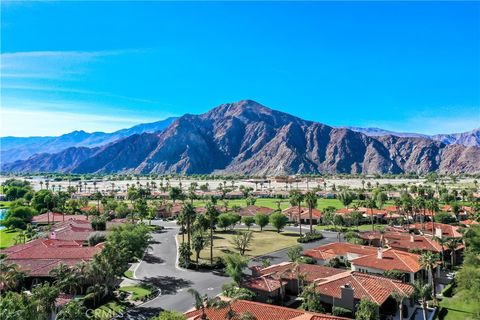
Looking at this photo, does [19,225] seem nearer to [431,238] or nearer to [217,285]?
[217,285]

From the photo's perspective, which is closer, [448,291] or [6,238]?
[448,291]

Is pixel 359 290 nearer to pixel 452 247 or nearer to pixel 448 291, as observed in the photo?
pixel 448 291

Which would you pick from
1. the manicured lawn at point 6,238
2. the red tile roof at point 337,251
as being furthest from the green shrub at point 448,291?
the manicured lawn at point 6,238

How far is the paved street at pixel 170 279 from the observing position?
134 feet

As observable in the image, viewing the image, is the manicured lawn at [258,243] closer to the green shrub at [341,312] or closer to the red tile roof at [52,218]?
the green shrub at [341,312]

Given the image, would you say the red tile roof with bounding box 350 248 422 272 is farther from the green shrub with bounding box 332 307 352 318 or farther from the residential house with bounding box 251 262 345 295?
the green shrub with bounding box 332 307 352 318

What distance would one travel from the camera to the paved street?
40.9 m

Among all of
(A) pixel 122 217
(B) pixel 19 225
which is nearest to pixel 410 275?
(A) pixel 122 217

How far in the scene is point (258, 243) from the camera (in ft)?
247

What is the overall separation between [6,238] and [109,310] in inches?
2177

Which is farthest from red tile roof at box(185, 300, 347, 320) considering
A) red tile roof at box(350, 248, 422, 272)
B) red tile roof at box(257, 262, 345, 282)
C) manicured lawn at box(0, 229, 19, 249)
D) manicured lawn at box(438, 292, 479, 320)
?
manicured lawn at box(0, 229, 19, 249)

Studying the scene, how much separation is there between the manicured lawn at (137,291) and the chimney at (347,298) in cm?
2089

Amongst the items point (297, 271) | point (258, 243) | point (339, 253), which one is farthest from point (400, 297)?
point (258, 243)

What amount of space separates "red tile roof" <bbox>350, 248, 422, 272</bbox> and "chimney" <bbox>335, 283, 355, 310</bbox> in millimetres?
11557
